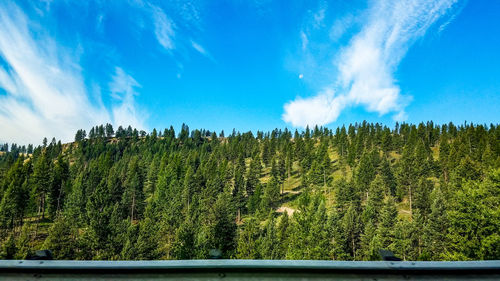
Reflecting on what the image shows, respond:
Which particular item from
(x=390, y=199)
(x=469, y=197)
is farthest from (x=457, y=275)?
(x=390, y=199)

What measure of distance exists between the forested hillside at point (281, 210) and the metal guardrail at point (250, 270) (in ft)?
38.9

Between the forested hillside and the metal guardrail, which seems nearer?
the metal guardrail

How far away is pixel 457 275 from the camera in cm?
270

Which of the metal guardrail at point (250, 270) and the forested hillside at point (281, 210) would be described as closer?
the metal guardrail at point (250, 270)

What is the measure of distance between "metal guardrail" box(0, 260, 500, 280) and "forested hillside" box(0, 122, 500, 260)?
1185cm

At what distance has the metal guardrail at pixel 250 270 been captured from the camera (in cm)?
266

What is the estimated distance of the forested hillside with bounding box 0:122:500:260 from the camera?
36062mm

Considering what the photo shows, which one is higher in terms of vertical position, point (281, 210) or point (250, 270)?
point (250, 270)

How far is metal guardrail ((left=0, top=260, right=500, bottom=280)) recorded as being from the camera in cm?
266

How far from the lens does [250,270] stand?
8.84ft

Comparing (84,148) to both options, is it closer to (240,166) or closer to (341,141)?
(240,166)

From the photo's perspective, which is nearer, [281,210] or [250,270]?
[250,270]

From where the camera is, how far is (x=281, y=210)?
6994cm

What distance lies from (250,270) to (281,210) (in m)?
70.4
